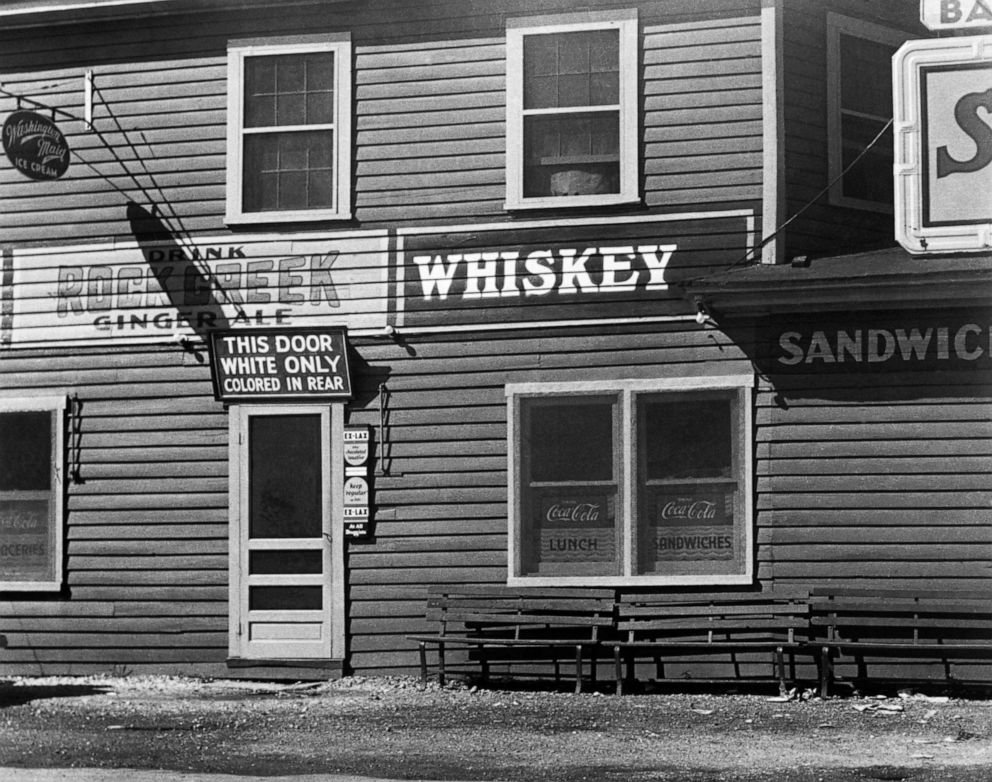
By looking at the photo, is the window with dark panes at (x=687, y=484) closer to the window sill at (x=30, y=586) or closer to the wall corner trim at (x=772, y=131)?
the wall corner trim at (x=772, y=131)

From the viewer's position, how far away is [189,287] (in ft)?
46.3

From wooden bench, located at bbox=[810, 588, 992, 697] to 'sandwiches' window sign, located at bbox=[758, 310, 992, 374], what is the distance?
6.20 feet

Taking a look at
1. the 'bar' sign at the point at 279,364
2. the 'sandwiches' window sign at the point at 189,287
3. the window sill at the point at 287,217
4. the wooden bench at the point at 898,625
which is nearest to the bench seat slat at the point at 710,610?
the wooden bench at the point at 898,625

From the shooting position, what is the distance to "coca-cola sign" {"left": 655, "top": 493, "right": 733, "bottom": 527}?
12.8 m

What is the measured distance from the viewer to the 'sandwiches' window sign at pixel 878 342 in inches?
483

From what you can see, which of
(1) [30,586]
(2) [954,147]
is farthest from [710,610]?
(2) [954,147]

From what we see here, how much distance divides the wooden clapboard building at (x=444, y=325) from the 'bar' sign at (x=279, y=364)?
0.11 ft

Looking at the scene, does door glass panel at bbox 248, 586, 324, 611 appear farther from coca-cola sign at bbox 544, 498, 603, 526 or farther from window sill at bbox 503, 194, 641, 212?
window sill at bbox 503, 194, 641, 212

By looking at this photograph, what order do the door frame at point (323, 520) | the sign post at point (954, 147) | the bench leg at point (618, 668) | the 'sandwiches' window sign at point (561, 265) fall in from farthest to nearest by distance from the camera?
the door frame at point (323, 520)
the 'sandwiches' window sign at point (561, 265)
the bench leg at point (618, 668)
the sign post at point (954, 147)

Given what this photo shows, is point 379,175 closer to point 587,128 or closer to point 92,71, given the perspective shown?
point 587,128

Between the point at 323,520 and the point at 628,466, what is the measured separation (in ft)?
9.47

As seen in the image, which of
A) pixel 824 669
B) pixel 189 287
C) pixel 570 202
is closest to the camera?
pixel 824 669

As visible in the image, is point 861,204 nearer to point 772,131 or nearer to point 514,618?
point 772,131

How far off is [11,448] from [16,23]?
4.15m
